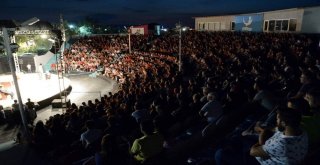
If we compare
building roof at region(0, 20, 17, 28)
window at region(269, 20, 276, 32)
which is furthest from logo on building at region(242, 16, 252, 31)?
building roof at region(0, 20, 17, 28)

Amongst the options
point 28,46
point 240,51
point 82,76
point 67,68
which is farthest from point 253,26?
point 28,46

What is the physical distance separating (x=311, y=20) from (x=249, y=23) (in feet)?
28.7

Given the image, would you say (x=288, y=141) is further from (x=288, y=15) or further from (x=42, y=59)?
(x=42, y=59)

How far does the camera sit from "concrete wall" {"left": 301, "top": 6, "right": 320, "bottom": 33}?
22095 millimetres

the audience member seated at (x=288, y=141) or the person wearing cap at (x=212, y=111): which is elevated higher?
the audience member seated at (x=288, y=141)

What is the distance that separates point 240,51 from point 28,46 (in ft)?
106

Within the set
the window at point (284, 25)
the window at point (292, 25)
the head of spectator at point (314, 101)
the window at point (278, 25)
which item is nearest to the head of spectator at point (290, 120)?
the head of spectator at point (314, 101)

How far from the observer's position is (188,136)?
6.39 meters

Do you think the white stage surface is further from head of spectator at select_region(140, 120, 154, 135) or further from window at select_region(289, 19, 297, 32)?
window at select_region(289, 19, 297, 32)

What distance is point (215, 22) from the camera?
37.7 m

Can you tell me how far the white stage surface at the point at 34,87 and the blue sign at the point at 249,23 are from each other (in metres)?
21.2

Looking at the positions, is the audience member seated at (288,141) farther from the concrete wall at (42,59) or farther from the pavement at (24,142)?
the concrete wall at (42,59)

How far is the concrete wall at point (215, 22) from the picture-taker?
116 feet

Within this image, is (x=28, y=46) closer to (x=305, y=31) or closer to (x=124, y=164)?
(x=305, y=31)
